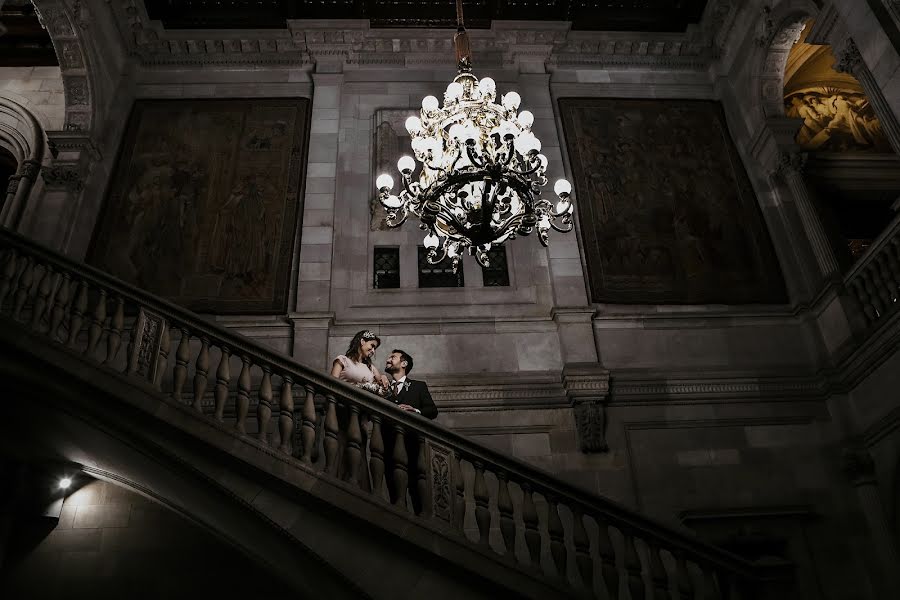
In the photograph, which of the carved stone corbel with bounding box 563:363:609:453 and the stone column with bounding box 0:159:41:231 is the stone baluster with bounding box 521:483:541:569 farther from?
the stone column with bounding box 0:159:41:231

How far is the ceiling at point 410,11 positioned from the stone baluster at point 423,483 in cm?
764

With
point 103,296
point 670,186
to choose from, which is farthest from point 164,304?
point 670,186

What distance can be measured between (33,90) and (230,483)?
330 inches

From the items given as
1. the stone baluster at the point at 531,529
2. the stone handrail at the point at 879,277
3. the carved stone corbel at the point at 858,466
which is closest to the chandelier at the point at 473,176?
the stone baluster at the point at 531,529

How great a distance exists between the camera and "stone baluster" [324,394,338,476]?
451 cm

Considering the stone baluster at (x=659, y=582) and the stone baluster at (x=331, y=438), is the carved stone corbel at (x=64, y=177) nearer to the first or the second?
the stone baluster at (x=331, y=438)

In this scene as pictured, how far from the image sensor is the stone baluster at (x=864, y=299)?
7164 millimetres

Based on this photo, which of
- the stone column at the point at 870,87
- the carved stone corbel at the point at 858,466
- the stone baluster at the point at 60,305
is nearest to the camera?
the stone baluster at the point at 60,305

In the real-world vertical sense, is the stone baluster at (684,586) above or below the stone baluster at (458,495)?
below

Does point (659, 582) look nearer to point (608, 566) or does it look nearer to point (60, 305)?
point (608, 566)

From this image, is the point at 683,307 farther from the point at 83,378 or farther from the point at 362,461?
the point at 83,378

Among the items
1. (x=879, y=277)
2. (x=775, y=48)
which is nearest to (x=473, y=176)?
(x=879, y=277)

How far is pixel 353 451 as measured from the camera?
14.8ft

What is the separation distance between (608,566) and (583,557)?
150 millimetres
